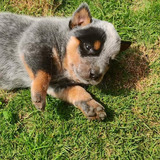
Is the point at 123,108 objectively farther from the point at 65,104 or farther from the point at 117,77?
the point at 65,104

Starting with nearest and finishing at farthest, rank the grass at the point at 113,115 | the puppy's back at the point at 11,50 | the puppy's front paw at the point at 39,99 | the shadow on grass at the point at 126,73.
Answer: the puppy's front paw at the point at 39,99 < the puppy's back at the point at 11,50 < the grass at the point at 113,115 < the shadow on grass at the point at 126,73

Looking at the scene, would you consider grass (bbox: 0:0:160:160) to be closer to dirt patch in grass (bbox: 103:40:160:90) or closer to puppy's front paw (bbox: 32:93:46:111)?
dirt patch in grass (bbox: 103:40:160:90)

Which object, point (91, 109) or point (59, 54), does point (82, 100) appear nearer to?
point (91, 109)

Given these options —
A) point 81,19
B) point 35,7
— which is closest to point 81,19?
→ point 81,19

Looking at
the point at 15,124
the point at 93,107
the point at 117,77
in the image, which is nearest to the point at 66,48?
the point at 93,107

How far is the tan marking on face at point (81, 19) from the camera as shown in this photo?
356 centimetres

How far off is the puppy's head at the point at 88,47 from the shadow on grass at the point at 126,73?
75cm

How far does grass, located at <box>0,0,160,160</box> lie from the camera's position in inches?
157

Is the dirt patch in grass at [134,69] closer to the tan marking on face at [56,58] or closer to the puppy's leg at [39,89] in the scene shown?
the tan marking on face at [56,58]

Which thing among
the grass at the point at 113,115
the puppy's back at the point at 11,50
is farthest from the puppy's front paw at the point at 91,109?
the puppy's back at the point at 11,50

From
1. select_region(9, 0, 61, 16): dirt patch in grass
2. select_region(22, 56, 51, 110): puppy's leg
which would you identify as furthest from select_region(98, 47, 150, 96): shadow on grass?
select_region(9, 0, 61, 16): dirt patch in grass

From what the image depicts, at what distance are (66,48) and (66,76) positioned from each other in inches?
19.0

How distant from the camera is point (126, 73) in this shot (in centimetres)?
438

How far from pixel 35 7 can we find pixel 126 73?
7.01 feet
